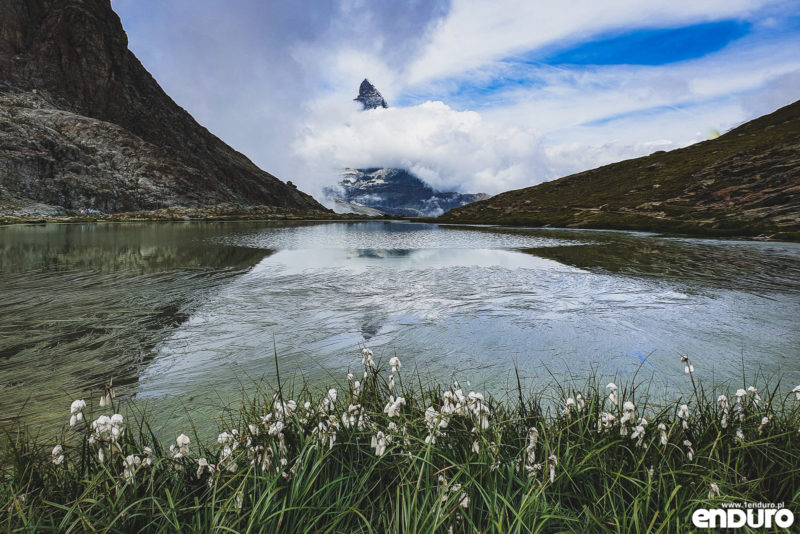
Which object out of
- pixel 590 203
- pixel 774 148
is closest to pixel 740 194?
pixel 774 148

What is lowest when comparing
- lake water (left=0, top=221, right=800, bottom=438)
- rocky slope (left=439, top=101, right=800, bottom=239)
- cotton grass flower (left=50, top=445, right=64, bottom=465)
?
lake water (left=0, top=221, right=800, bottom=438)

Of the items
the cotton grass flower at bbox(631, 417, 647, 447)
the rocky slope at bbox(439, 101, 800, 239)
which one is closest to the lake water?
the cotton grass flower at bbox(631, 417, 647, 447)

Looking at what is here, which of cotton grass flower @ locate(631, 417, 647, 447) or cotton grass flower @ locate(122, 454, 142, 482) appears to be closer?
cotton grass flower @ locate(122, 454, 142, 482)

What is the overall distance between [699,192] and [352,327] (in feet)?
347

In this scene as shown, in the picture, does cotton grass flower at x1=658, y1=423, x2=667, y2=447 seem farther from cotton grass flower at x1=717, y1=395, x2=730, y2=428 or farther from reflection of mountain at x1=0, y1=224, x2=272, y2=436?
reflection of mountain at x1=0, y1=224, x2=272, y2=436

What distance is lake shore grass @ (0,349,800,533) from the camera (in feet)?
10.6

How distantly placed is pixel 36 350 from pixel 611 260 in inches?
1310

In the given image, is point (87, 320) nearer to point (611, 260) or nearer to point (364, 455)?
point (364, 455)

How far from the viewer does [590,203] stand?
119 m

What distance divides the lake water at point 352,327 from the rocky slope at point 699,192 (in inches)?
1923

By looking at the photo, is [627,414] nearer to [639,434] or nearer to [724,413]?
[639,434]

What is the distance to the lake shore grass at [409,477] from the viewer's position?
10.6 ft

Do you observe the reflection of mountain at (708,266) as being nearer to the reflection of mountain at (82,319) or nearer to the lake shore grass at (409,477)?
the lake shore grass at (409,477)

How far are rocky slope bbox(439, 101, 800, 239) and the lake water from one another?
160ft
